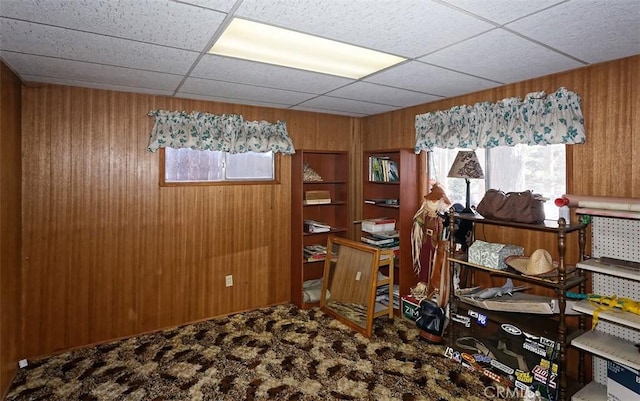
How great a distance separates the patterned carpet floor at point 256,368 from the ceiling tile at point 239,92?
2361 millimetres

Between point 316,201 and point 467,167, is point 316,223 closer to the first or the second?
point 316,201

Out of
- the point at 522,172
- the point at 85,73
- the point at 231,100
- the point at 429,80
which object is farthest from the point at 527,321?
the point at 85,73

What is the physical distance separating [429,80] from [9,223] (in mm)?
3443

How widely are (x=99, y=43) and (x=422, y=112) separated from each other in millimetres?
3005

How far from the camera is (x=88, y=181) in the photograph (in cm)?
310

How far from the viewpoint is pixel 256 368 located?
9.13 feet

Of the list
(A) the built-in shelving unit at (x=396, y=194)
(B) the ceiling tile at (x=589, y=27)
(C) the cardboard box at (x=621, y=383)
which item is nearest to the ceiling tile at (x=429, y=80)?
(B) the ceiling tile at (x=589, y=27)

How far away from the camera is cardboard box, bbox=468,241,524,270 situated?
8.63ft

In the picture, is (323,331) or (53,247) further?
(323,331)

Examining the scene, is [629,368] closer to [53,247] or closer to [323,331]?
[323,331]

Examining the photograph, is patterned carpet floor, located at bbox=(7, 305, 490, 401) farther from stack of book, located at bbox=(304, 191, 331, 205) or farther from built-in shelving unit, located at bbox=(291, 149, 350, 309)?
stack of book, located at bbox=(304, 191, 331, 205)

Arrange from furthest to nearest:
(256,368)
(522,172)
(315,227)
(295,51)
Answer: (315,227) < (522,172) < (256,368) < (295,51)

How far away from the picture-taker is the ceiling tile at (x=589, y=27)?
5.32 ft

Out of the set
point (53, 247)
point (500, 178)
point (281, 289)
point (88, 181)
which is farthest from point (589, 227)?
point (53, 247)
